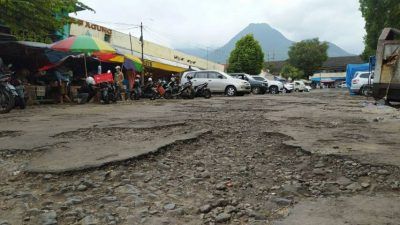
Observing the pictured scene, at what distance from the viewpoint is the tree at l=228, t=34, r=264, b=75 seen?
159 feet

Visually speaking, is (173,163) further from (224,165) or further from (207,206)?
(207,206)

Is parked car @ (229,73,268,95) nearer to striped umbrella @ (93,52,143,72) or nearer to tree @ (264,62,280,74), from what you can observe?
striped umbrella @ (93,52,143,72)

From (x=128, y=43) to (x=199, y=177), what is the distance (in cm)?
2538

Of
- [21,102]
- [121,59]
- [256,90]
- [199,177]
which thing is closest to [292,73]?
[256,90]

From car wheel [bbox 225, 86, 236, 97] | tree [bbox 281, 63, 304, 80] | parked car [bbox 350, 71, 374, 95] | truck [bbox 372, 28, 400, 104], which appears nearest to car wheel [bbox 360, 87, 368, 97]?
parked car [bbox 350, 71, 374, 95]

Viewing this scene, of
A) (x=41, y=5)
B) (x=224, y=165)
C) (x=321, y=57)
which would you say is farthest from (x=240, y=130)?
(x=321, y=57)

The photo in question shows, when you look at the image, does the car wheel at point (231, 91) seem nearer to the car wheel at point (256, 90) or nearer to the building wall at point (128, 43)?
the car wheel at point (256, 90)

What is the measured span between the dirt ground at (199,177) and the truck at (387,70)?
66cm

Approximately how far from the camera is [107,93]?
13.4 m

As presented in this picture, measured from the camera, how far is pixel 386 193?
307cm

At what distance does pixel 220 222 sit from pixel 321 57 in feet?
237

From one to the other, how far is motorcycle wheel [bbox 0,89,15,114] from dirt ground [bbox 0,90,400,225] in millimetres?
3910

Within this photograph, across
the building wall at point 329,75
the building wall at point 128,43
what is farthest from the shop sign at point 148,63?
the building wall at point 329,75

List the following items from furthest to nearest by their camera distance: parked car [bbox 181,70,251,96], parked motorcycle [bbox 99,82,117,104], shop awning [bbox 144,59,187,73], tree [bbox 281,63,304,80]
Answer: tree [bbox 281,63,304,80]
shop awning [bbox 144,59,187,73]
parked car [bbox 181,70,251,96]
parked motorcycle [bbox 99,82,117,104]
